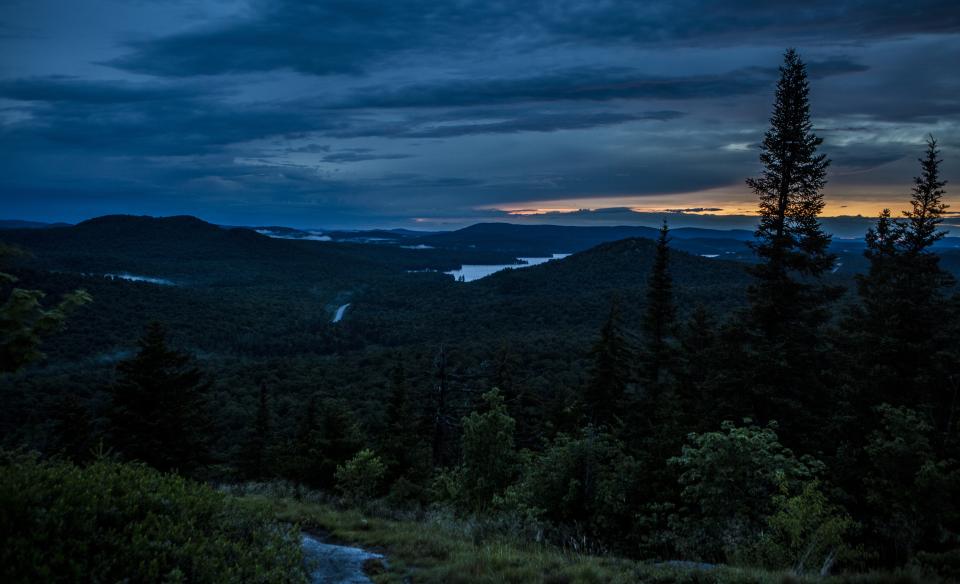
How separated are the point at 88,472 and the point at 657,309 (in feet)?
75.4

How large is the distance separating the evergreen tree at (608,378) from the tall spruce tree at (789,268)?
7834mm

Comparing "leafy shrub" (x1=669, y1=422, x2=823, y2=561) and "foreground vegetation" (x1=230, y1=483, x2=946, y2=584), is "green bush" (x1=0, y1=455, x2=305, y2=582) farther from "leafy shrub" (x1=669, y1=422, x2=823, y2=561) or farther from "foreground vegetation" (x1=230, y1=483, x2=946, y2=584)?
"leafy shrub" (x1=669, y1=422, x2=823, y2=561)

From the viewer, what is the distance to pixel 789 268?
1812cm

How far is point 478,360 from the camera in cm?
6097

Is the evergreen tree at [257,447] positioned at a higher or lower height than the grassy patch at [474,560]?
lower

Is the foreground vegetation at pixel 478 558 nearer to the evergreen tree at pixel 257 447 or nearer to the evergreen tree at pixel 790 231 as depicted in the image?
the evergreen tree at pixel 790 231

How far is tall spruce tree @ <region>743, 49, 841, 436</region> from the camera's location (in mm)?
16766

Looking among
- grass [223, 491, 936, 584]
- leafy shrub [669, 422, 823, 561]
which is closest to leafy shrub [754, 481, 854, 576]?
leafy shrub [669, 422, 823, 561]

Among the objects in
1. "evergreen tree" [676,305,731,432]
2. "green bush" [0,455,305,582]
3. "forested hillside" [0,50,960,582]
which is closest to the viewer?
"green bush" [0,455,305,582]

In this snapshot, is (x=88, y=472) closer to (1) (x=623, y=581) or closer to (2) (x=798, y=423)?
(1) (x=623, y=581)

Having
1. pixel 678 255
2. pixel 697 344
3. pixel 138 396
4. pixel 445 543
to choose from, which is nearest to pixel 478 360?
pixel 697 344

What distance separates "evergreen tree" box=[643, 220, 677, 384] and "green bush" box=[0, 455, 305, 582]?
2066 centimetres

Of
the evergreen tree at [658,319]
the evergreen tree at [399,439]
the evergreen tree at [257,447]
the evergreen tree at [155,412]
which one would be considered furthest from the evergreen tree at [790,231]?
the evergreen tree at [257,447]

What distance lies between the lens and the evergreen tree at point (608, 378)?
2455 centimetres
